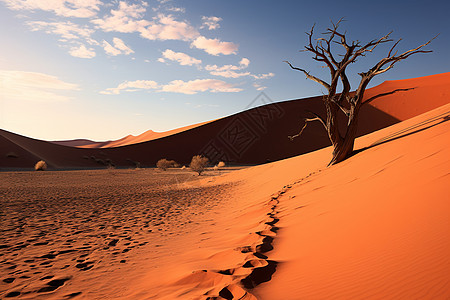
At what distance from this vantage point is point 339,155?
9680 mm

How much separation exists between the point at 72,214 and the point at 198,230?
15.0 ft

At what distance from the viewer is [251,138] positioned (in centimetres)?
5022

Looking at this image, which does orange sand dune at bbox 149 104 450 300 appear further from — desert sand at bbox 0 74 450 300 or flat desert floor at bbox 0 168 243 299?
flat desert floor at bbox 0 168 243 299

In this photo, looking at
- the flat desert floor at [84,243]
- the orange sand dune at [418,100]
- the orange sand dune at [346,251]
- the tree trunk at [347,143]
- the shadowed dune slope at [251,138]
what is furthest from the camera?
the orange sand dune at [418,100]

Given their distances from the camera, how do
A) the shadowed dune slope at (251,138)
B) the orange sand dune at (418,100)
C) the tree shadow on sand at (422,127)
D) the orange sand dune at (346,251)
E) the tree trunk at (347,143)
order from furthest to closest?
the orange sand dune at (418,100), the shadowed dune slope at (251,138), the tree trunk at (347,143), the tree shadow on sand at (422,127), the orange sand dune at (346,251)

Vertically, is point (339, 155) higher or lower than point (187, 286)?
higher

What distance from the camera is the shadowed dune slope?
Answer: 144 ft

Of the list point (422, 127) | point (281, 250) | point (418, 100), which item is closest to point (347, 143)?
point (422, 127)

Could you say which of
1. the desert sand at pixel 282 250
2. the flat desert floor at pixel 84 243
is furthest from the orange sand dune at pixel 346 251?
the flat desert floor at pixel 84 243

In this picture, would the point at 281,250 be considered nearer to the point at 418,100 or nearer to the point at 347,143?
the point at 347,143

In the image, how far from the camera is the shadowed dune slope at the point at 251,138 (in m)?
43.8

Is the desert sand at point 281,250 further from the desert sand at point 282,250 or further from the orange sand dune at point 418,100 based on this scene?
the orange sand dune at point 418,100

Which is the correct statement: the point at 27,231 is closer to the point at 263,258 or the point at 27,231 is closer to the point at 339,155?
the point at 263,258

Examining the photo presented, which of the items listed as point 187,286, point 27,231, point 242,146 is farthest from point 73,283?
point 242,146
